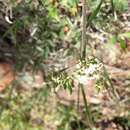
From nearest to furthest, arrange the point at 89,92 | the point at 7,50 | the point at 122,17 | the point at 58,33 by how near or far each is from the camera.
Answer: the point at 122,17 → the point at 58,33 → the point at 89,92 → the point at 7,50

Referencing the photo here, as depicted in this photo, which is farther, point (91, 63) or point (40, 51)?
point (40, 51)

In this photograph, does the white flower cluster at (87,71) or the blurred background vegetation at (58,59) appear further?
the blurred background vegetation at (58,59)

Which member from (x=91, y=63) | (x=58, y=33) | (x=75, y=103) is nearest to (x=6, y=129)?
(x=75, y=103)

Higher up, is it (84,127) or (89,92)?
(89,92)

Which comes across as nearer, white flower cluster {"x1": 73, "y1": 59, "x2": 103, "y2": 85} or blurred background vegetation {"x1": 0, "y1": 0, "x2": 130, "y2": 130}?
white flower cluster {"x1": 73, "y1": 59, "x2": 103, "y2": 85}

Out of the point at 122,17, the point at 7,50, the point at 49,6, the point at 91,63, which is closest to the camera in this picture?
the point at 91,63

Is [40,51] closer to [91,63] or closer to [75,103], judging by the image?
[75,103]

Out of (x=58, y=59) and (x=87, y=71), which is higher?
(x=87, y=71)

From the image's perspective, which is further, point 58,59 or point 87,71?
point 58,59
